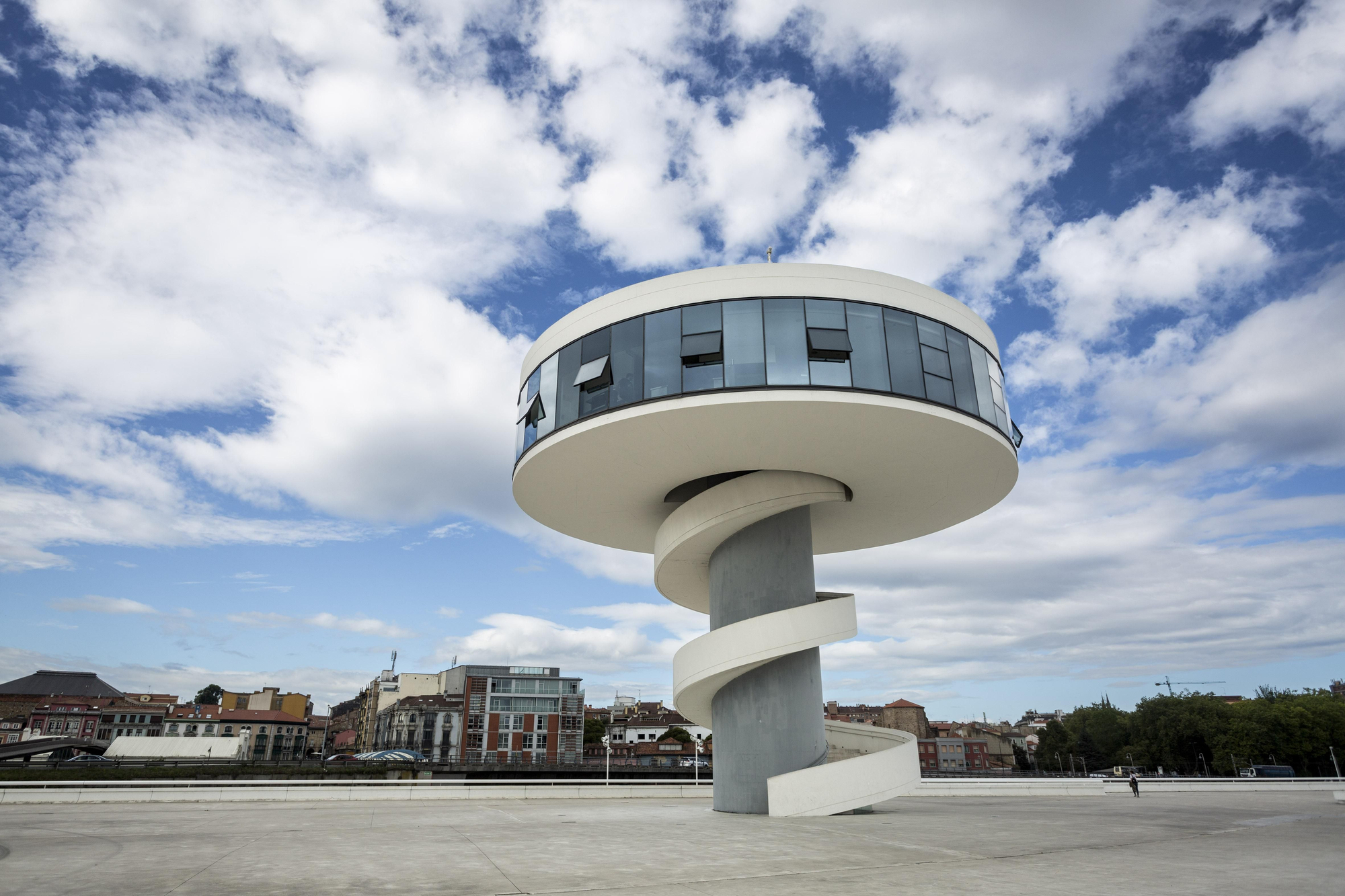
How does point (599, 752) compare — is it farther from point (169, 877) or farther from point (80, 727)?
point (169, 877)

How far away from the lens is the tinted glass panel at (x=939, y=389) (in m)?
17.2

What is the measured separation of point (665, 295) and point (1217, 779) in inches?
1510

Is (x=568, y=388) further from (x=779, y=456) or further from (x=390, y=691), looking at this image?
(x=390, y=691)

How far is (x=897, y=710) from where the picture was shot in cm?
12506

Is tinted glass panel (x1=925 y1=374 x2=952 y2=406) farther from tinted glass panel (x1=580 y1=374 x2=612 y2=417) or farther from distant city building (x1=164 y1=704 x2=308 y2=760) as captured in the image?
distant city building (x1=164 y1=704 x2=308 y2=760)

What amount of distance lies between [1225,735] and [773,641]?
80.1 metres

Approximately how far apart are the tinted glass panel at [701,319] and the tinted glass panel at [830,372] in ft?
7.62

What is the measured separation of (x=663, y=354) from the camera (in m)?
17.4

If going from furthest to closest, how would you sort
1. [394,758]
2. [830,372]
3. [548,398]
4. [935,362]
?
[394,758] → [548,398] → [935,362] → [830,372]

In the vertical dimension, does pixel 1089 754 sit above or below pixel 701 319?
below

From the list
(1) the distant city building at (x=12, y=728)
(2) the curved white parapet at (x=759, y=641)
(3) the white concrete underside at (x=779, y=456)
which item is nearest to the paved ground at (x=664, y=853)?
(2) the curved white parapet at (x=759, y=641)

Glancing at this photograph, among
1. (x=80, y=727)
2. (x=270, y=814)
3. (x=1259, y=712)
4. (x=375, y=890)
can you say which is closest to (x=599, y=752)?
(x=80, y=727)

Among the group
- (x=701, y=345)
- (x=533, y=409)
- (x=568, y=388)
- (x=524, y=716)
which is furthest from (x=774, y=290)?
(x=524, y=716)

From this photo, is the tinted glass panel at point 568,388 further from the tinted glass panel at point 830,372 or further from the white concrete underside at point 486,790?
the white concrete underside at point 486,790
